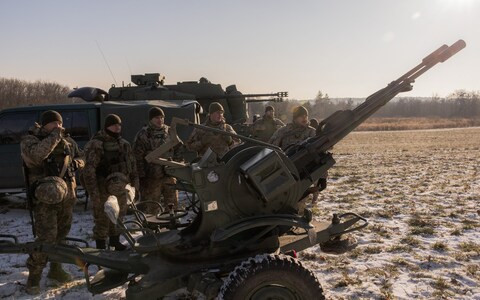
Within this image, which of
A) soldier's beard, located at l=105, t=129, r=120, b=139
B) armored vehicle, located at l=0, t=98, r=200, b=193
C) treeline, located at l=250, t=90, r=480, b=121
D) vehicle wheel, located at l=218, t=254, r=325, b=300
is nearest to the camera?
vehicle wheel, located at l=218, t=254, r=325, b=300

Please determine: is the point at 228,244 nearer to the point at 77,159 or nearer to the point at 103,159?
the point at 77,159

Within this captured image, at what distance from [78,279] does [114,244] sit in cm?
87

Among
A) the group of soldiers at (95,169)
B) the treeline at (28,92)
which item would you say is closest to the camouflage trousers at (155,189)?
the group of soldiers at (95,169)

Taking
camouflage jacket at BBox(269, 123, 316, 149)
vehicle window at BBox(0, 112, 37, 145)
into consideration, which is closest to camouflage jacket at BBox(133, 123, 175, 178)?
camouflage jacket at BBox(269, 123, 316, 149)

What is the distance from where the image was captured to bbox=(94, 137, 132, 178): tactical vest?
572cm

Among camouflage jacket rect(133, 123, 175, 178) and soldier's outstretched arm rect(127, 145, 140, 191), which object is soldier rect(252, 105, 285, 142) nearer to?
camouflage jacket rect(133, 123, 175, 178)

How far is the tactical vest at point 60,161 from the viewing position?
479 centimetres

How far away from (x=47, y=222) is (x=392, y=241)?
4440 millimetres

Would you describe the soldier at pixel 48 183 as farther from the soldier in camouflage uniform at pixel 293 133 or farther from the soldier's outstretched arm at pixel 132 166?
the soldier in camouflage uniform at pixel 293 133

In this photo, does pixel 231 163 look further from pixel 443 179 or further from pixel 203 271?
pixel 443 179

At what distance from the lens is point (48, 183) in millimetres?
4590

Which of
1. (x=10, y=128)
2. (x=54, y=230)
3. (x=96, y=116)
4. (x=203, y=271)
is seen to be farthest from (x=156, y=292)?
(x=10, y=128)

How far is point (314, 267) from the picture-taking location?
5137 millimetres

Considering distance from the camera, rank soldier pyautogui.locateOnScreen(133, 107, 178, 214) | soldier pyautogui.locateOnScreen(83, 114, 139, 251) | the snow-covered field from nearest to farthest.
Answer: the snow-covered field → soldier pyautogui.locateOnScreen(83, 114, 139, 251) → soldier pyautogui.locateOnScreen(133, 107, 178, 214)
